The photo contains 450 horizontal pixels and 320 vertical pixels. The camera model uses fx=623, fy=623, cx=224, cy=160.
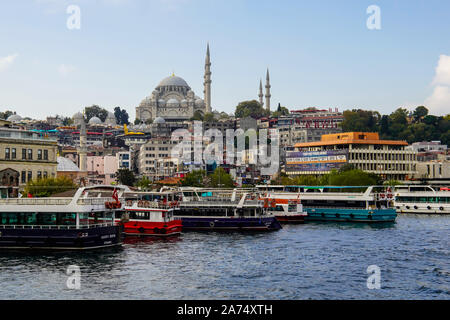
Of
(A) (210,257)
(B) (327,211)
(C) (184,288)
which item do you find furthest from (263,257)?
(B) (327,211)

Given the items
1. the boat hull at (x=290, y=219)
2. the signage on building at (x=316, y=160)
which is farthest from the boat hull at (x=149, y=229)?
the signage on building at (x=316, y=160)

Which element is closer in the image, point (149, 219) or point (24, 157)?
point (149, 219)

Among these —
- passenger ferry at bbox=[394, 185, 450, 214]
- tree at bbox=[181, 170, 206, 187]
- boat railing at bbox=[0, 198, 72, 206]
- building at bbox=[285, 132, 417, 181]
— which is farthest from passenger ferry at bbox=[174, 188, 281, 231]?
building at bbox=[285, 132, 417, 181]

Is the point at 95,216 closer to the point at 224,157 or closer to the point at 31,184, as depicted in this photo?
the point at 31,184

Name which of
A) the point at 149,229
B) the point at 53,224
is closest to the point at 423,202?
the point at 149,229

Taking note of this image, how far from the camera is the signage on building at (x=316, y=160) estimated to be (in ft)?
456

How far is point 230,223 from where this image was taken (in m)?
62.9

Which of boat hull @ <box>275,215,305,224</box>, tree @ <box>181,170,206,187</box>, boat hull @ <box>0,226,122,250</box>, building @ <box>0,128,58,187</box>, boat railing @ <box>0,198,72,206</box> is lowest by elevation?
boat hull @ <box>275,215,305,224</box>

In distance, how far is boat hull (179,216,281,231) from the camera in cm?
6241

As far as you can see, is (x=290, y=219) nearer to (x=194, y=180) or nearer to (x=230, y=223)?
(x=230, y=223)

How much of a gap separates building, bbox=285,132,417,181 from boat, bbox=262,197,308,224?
64.3 metres

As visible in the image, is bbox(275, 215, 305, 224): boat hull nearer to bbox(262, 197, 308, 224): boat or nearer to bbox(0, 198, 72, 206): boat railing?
bbox(262, 197, 308, 224): boat

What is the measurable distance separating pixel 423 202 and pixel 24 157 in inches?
2152
